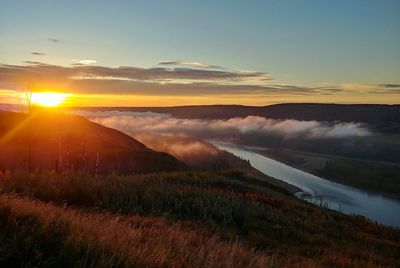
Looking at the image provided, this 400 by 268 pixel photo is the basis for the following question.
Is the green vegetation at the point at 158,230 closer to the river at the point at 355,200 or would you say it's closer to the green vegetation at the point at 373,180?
the river at the point at 355,200

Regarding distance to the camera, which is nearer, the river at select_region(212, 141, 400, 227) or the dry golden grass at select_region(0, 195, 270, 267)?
the dry golden grass at select_region(0, 195, 270, 267)

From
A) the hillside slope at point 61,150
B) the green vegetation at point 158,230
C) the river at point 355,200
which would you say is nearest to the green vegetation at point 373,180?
the river at point 355,200

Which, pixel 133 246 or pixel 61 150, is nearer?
pixel 133 246

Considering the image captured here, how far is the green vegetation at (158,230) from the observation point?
→ 18.5 ft

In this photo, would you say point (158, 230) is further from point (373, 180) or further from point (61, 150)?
point (373, 180)

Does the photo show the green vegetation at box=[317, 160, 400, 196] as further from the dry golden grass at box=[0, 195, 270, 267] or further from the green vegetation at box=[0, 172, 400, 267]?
the dry golden grass at box=[0, 195, 270, 267]

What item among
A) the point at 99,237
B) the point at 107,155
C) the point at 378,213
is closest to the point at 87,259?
the point at 99,237

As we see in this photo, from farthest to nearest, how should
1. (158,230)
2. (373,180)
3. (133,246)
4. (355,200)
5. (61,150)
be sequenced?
(373,180) < (355,200) < (61,150) < (158,230) < (133,246)

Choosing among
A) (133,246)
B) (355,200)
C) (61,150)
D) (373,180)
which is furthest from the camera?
(373,180)

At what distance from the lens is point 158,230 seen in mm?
8867

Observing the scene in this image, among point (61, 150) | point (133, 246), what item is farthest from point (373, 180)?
point (133, 246)

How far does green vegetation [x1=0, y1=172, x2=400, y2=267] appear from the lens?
18.5 feet

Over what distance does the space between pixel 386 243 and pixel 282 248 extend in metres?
5.84

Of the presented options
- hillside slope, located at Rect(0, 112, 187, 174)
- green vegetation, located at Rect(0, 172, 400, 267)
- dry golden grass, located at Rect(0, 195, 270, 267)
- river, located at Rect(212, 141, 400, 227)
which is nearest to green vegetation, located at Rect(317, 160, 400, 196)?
river, located at Rect(212, 141, 400, 227)
